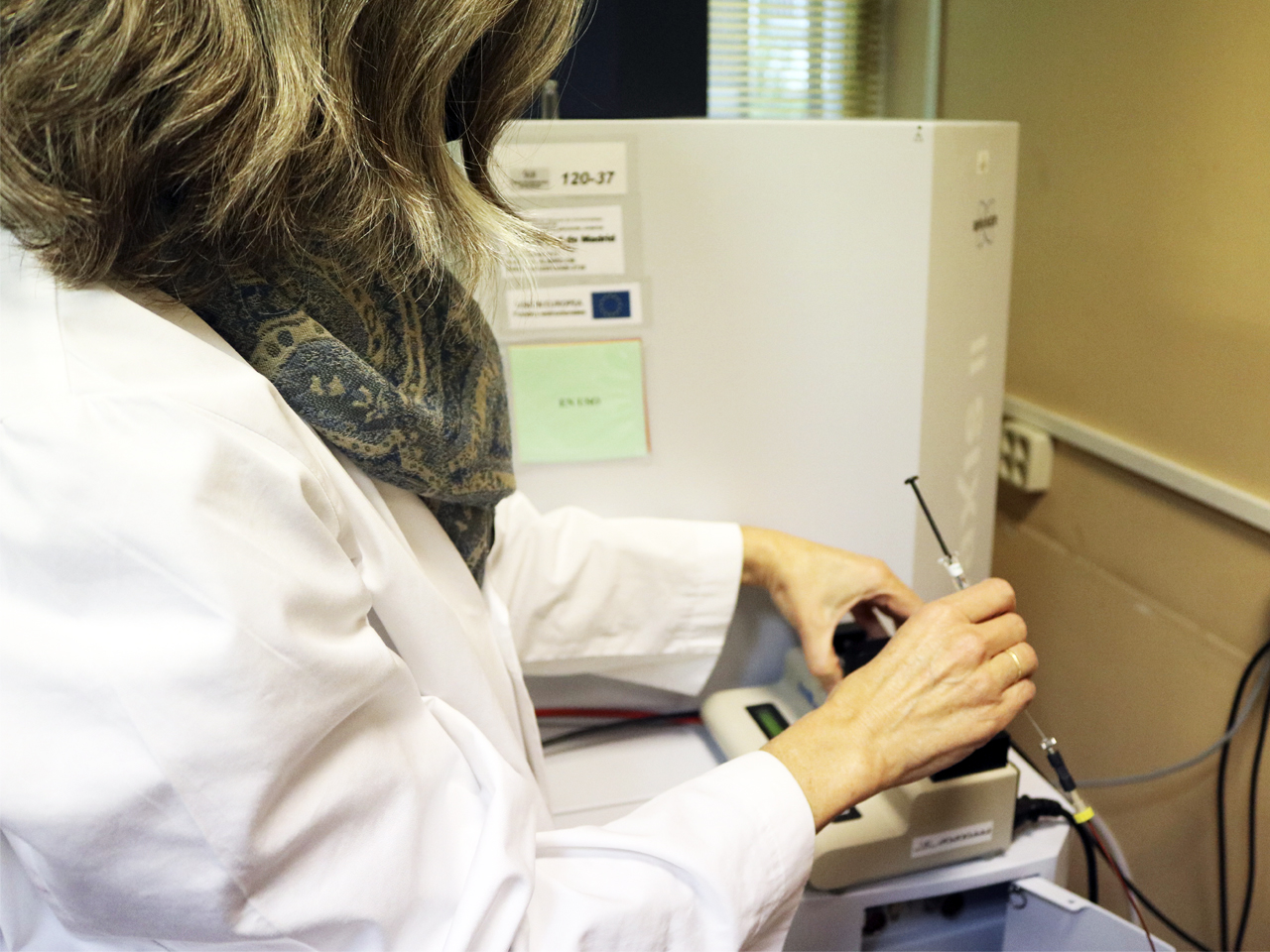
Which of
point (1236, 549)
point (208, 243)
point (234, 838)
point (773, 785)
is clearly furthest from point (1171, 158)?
point (234, 838)

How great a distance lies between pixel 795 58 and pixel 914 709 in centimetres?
187

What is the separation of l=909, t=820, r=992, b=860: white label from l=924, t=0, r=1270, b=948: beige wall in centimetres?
52

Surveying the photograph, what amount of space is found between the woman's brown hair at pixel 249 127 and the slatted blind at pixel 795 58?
1.73 metres

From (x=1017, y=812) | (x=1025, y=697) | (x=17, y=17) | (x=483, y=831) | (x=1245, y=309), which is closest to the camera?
(x=17, y=17)

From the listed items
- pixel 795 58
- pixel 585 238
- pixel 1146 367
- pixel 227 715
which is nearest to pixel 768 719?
pixel 585 238

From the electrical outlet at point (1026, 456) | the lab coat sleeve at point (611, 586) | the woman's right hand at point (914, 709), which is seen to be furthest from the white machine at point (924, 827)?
the electrical outlet at point (1026, 456)

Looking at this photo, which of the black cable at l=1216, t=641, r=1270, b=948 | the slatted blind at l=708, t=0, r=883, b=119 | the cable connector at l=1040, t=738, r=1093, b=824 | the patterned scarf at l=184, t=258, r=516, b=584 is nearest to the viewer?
the patterned scarf at l=184, t=258, r=516, b=584

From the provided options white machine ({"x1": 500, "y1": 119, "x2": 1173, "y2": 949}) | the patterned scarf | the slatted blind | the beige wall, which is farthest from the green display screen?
the slatted blind

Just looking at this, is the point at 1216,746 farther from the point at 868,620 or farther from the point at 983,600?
the point at 983,600

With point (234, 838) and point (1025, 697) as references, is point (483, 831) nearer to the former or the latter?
point (234, 838)

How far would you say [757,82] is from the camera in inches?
85.1

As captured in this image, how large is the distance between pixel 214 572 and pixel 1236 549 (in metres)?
1.12

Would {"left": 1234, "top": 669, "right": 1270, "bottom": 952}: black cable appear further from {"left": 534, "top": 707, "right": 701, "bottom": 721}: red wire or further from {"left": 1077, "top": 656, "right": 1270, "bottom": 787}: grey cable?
{"left": 534, "top": 707, "right": 701, "bottom": 721}: red wire

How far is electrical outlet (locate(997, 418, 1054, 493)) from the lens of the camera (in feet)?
4.69
